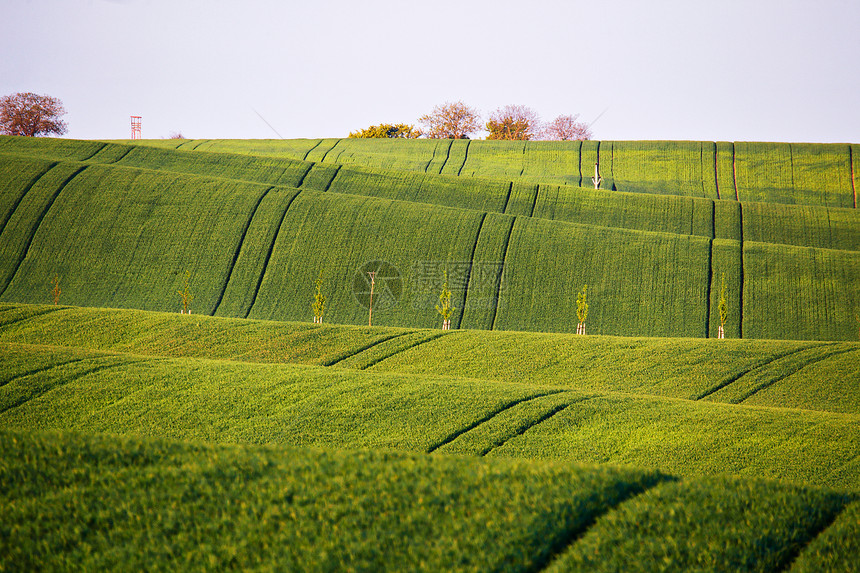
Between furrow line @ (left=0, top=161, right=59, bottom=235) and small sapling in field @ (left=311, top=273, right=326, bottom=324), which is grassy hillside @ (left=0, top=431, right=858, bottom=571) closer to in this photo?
small sapling in field @ (left=311, top=273, right=326, bottom=324)

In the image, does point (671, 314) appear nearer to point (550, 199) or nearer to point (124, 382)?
point (550, 199)

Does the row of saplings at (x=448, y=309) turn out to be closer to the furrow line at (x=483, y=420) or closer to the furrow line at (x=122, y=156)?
the furrow line at (x=483, y=420)

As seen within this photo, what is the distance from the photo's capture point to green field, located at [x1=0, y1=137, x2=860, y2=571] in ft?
19.6

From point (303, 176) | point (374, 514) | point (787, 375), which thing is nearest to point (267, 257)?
point (303, 176)

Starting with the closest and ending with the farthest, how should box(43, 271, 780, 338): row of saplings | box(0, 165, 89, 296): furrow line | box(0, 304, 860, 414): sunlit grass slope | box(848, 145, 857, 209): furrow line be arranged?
box(0, 304, 860, 414): sunlit grass slope
box(43, 271, 780, 338): row of saplings
box(0, 165, 89, 296): furrow line
box(848, 145, 857, 209): furrow line

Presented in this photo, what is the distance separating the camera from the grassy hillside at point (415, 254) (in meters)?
33.1

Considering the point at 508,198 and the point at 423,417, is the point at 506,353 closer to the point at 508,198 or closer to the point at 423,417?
the point at 423,417

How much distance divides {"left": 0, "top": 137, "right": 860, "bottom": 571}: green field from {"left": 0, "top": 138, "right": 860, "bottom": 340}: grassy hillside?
18 centimetres

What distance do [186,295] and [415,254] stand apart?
13061 millimetres

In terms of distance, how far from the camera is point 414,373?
1850cm

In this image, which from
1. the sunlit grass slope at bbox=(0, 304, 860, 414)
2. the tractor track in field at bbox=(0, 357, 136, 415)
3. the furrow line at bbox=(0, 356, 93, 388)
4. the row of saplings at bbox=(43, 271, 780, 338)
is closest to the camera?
the tractor track in field at bbox=(0, 357, 136, 415)

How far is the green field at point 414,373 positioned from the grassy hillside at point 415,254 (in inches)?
7.0

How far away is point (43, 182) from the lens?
40.7 metres

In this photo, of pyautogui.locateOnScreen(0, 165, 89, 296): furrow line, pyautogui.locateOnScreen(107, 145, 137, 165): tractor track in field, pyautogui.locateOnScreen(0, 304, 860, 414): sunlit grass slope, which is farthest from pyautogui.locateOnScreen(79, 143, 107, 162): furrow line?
pyautogui.locateOnScreen(0, 304, 860, 414): sunlit grass slope
